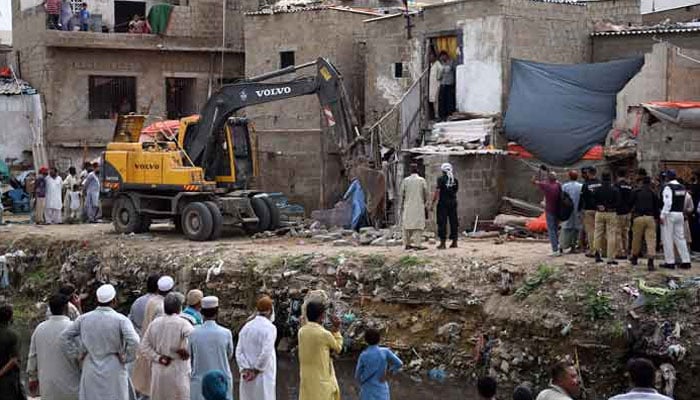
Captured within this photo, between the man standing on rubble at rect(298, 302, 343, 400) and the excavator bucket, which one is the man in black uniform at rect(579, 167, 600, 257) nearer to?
the man standing on rubble at rect(298, 302, 343, 400)

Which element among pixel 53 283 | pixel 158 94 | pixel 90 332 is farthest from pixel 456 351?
pixel 158 94

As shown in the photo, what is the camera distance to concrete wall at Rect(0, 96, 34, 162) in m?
29.6

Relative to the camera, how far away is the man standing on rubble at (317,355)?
9.33 meters

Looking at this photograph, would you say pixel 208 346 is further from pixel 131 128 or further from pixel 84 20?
pixel 84 20

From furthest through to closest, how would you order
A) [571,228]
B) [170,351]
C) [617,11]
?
[617,11] → [571,228] → [170,351]

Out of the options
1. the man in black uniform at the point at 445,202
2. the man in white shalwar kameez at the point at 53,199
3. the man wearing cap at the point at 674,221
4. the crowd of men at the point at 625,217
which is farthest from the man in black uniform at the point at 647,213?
the man in white shalwar kameez at the point at 53,199

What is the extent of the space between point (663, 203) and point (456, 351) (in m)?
3.61

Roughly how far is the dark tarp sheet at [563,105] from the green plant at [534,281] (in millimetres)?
5403

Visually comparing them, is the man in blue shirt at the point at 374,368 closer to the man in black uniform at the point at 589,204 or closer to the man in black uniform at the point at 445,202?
the man in black uniform at the point at 589,204

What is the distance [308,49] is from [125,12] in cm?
842

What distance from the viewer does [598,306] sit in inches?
564

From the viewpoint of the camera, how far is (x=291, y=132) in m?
25.7

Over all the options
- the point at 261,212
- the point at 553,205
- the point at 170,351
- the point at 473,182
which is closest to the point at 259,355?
the point at 170,351

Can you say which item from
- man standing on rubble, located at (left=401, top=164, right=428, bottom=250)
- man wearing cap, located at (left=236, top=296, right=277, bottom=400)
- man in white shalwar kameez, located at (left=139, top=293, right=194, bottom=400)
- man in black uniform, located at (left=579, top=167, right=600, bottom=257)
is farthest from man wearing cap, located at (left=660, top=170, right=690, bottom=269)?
man in white shalwar kameez, located at (left=139, top=293, right=194, bottom=400)
